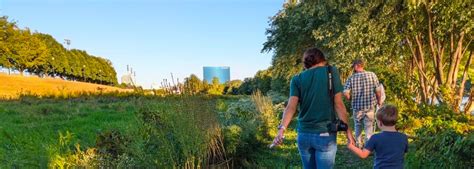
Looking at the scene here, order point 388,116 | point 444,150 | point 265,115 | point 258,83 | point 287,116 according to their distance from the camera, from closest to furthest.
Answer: point 388,116 < point 287,116 < point 444,150 < point 265,115 < point 258,83

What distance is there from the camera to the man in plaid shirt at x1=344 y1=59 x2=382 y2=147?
22.5 ft

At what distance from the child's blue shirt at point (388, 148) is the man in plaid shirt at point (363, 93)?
341 centimetres

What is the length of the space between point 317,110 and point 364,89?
11.1 ft

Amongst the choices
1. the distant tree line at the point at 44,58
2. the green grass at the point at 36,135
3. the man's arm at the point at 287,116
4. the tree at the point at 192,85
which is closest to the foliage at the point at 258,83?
the distant tree line at the point at 44,58

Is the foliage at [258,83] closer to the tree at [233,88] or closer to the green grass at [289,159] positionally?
the tree at [233,88]

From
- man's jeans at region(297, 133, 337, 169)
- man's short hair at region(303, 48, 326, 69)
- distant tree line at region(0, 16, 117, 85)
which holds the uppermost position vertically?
distant tree line at region(0, 16, 117, 85)

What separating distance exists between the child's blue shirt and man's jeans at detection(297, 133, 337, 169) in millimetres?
368

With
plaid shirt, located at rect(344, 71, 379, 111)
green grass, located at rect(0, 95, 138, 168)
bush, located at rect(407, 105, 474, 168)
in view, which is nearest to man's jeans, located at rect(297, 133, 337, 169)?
bush, located at rect(407, 105, 474, 168)

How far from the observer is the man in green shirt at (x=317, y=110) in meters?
3.76

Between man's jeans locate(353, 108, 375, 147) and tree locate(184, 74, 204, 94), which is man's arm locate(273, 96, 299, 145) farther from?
man's jeans locate(353, 108, 375, 147)

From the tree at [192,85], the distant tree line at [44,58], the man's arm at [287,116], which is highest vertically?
the distant tree line at [44,58]

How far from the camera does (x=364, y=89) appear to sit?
686 centimetres

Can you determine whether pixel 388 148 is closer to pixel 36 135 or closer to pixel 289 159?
pixel 289 159

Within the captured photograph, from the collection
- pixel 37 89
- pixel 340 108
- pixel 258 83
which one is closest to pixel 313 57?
pixel 340 108
